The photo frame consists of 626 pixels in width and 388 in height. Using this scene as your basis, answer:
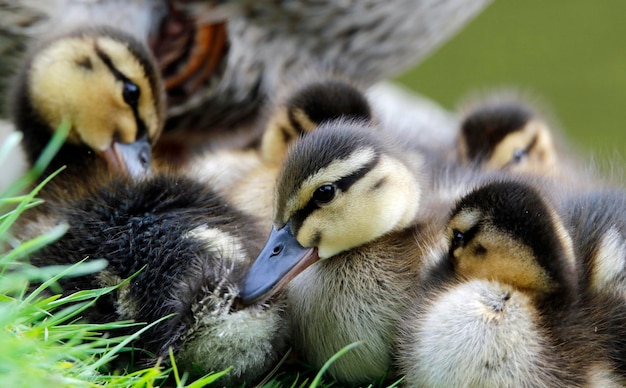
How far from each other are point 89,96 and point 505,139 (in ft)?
4.43

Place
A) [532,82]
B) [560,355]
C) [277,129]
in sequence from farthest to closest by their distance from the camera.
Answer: [532,82] → [277,129] → [560,355]

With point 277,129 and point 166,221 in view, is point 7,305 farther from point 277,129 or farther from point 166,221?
point 277,129

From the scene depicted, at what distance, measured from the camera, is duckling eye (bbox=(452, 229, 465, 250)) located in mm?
2238

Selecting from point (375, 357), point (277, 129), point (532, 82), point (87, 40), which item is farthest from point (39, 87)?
point (532, 82)

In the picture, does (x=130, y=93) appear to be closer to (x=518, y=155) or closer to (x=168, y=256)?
(x=168, y=256)

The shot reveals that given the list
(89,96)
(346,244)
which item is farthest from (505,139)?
(89,96)

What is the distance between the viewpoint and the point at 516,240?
2.13m

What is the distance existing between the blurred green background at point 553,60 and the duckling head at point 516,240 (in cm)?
597

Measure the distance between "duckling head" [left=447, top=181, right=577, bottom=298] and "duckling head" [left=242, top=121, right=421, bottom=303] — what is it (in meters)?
0.24

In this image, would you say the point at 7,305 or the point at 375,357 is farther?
the point at 375,357

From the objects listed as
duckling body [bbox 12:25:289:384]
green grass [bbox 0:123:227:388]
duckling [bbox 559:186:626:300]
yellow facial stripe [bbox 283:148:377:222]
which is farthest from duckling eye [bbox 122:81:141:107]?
duckling [bbox 559:186:626:300]

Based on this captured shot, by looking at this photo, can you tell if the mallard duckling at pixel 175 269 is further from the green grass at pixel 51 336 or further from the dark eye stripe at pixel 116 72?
the dark eye stripe at pixel 116 72

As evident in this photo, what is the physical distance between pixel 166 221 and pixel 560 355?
920mm

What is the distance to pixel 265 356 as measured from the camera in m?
2.32
